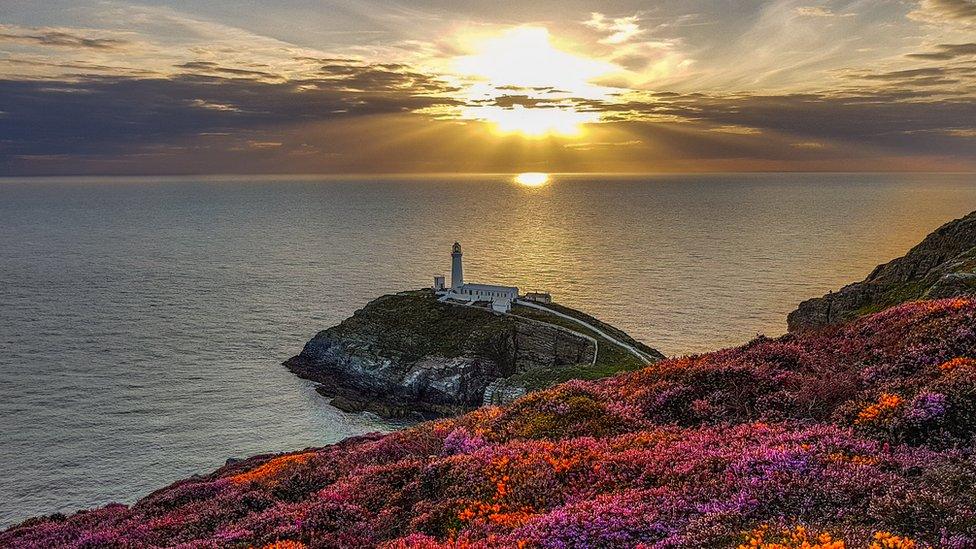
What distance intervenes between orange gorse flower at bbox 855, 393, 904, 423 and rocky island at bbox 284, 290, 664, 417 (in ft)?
175

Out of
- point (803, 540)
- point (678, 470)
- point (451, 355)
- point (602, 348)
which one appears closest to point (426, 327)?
point (451, 355)

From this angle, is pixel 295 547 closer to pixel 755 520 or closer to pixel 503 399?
pixel 755 520

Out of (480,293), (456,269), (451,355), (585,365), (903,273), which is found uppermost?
(903,273)

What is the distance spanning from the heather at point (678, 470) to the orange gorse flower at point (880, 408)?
4 centimetres

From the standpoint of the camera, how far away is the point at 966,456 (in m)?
9.89

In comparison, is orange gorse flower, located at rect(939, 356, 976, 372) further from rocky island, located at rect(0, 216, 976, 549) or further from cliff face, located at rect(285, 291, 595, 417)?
cliff face, located at rect(285, 291, 595, 417)

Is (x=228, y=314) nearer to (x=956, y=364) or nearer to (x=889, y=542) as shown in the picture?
(x=956, y=364)

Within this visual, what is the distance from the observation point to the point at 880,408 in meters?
12.2

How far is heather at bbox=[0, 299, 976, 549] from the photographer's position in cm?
883

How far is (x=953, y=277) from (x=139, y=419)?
70439mm

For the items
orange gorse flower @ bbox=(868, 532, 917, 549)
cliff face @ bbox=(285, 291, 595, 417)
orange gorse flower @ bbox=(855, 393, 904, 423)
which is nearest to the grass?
cliff face @ bbox=(285, 291, 595, 417)

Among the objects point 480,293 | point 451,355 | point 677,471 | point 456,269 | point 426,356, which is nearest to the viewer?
point 677,471

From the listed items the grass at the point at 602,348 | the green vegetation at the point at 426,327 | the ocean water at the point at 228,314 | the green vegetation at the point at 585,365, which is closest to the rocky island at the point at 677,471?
the ocean water at the point at 228,314

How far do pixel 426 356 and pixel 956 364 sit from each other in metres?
70.7
